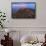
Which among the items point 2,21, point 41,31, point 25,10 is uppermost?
point 25,10

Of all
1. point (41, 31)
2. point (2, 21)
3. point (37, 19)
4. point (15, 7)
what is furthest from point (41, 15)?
point (2, 21)

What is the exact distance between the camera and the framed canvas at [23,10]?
584 cm

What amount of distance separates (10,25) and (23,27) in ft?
1.62

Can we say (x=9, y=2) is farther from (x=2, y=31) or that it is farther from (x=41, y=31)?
(x=41, y=31)

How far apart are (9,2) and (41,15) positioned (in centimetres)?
128

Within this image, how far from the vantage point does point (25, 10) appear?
5922 millimetres

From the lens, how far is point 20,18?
589 cm

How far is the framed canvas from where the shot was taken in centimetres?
584

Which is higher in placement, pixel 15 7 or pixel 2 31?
pixel 15 7

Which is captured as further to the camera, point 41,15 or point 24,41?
point 41,15

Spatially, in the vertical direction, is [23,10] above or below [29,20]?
above

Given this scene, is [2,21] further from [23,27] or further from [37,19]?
[37,19]

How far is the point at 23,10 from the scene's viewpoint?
593cm

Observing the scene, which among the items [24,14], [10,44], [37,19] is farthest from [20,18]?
[10,44]
